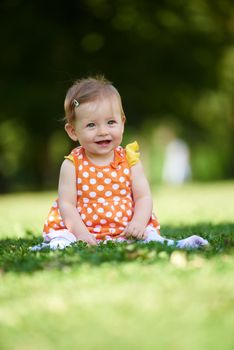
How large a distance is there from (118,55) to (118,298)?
2176 centimetres

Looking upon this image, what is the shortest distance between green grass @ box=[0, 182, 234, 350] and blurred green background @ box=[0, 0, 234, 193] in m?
17.7

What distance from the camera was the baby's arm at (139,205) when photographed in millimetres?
5875

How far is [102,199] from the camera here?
6.10m

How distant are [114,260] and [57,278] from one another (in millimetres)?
601

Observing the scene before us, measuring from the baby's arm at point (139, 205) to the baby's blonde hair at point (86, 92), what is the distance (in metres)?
0.60

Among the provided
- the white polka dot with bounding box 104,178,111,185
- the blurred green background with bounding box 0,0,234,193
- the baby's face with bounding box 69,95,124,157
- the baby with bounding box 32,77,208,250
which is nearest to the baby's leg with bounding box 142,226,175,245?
the baby with bounding box 32,77,208,250

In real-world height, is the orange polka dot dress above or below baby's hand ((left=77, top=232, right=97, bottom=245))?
above

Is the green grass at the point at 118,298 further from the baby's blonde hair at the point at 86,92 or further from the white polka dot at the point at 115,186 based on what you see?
the baby's blonde hair at the point at 86,92

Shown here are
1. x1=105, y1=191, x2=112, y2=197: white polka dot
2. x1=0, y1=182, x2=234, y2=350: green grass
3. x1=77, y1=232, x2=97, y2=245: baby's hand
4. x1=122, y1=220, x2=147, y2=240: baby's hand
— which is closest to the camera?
x1=0, y1=182, x2=234, y2=350: green grass

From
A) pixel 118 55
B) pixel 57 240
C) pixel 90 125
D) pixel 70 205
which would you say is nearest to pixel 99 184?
pixel 70 205

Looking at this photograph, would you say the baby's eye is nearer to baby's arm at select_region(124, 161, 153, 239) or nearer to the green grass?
baby's arm at select_region(124, 161, 153, 239)

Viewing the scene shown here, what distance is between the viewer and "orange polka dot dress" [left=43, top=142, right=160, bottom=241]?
19.7 feet

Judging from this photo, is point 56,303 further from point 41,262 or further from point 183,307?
point 41,262

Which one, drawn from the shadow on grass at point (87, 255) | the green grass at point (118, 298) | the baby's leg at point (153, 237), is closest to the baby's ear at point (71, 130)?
the baby's leg at point (153, 237)
